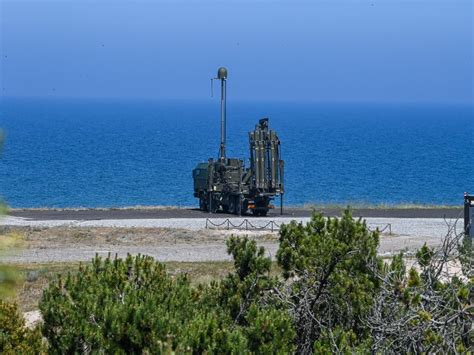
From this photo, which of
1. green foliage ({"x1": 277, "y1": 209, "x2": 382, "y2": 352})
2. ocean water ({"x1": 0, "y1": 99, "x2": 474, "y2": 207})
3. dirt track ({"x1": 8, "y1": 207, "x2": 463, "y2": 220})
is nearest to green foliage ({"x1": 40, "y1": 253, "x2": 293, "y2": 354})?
green foliage ({"x1": 277, "y1": 209, "x2": 382, "y2": 352})

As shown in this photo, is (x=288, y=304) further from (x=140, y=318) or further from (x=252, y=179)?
(x=252, y=179)

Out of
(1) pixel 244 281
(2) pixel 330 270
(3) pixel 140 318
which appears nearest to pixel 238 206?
(2) pixel 330 270

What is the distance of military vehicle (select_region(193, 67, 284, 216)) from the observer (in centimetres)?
4100

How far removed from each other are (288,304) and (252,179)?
27.3m

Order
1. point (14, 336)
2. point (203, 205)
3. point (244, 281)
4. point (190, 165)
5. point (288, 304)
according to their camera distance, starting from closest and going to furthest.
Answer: point (14, 336) < point (288, 304) < point (244, 281) < point (203, 205) < point (190, 165)

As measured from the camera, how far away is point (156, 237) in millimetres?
35031

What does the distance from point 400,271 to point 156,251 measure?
20.5 meters

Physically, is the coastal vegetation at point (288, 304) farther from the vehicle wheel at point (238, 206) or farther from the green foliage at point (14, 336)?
the vehicle wheel at point (238, 206)

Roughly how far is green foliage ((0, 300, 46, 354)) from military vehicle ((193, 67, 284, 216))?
90.3 feet

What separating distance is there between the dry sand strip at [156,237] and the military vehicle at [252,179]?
1633 mm

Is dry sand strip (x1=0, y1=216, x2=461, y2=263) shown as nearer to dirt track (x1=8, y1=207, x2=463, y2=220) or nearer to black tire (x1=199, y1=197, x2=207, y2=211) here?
dirt track (x1=8, y1=207, x2=463, y2=220)

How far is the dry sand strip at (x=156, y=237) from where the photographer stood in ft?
103

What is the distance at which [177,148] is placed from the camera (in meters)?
119

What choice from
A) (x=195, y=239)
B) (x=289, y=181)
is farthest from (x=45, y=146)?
(x=195, y=239)
